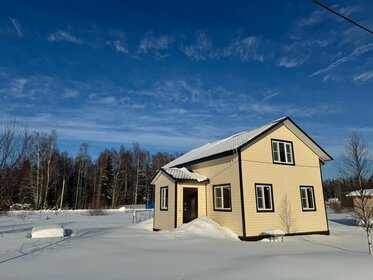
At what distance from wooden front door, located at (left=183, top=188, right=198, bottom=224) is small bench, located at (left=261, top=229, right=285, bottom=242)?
4.78 metres

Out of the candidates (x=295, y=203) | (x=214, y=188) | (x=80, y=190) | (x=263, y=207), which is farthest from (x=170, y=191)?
(x=80, y=190)

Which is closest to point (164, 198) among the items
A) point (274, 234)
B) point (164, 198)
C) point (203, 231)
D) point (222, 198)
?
point (164, 198)

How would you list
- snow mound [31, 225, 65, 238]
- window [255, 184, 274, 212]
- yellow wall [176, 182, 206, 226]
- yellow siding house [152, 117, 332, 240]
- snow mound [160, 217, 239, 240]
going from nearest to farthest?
snow mound [31, 225, 65, 238] → snow mound [160, 217, 239, 240] → yellow siding house [152, 117, 332, 240] → window [255, 184, 274, 212] → yellow wall [176, 182, 206, 226]

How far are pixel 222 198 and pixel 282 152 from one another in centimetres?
476

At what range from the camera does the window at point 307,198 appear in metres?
18.0

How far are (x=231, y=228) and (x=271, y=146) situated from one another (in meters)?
5.45

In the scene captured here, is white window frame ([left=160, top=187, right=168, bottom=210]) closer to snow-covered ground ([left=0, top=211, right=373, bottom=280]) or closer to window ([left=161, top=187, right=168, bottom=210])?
window ([left=161, top=187, right=168, bottom=210])

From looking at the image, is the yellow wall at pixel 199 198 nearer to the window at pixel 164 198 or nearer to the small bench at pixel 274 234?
the window at pixel 164 198

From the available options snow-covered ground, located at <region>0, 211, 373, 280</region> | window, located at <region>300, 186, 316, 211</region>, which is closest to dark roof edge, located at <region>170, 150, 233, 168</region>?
window, located at <region>300, 186, 316, 211</region>

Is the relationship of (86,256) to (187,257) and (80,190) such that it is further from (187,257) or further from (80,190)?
(80,190)

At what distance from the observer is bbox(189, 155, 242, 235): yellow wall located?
1578 centimetres

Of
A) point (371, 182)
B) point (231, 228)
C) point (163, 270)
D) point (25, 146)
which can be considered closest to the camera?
point (163, 270)

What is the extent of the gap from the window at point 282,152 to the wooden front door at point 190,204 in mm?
5378

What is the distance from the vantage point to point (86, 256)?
348 inches
